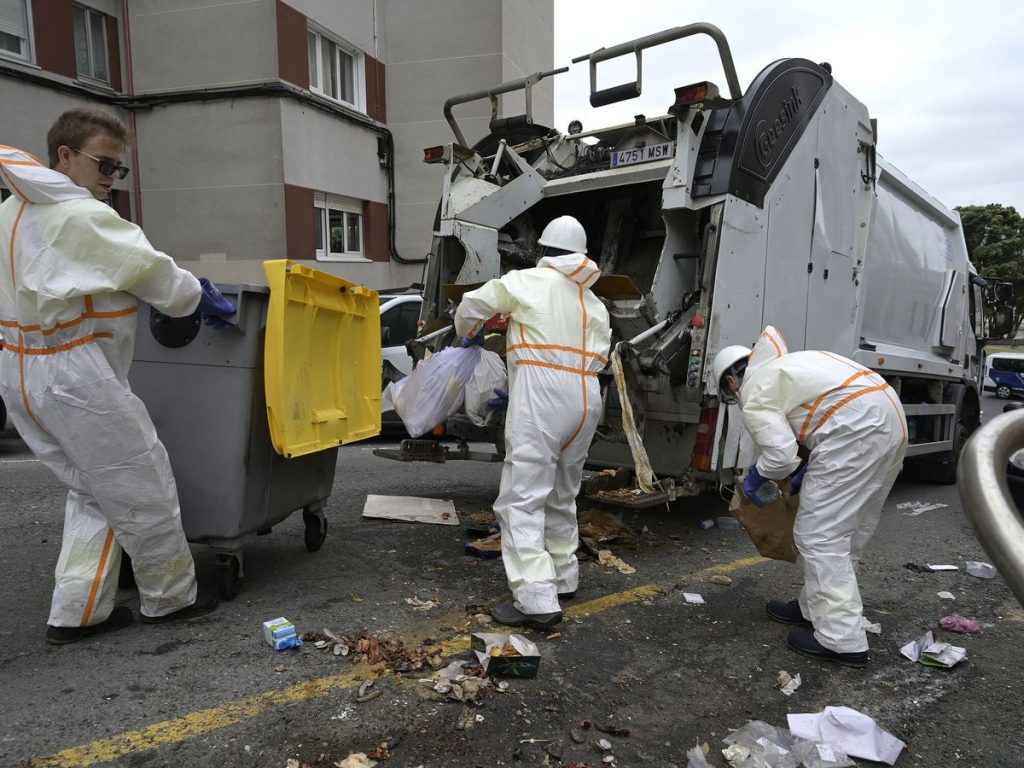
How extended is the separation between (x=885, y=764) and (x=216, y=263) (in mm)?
11026

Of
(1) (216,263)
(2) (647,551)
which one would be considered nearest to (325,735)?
(2) (647,551)

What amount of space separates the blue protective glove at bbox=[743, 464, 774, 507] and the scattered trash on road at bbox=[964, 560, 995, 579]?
6.14 ft

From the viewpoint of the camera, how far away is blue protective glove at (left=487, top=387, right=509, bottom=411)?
4.25m

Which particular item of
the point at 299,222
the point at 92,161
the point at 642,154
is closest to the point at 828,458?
the point at 642,154

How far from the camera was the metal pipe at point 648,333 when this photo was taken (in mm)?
4191

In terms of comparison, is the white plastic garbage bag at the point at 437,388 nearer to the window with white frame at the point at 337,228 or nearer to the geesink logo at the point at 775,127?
the geesink logo at the point at 775,127

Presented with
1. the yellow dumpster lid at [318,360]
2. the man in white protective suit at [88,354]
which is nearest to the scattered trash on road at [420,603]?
the yellow dumpster lid at [318,360]

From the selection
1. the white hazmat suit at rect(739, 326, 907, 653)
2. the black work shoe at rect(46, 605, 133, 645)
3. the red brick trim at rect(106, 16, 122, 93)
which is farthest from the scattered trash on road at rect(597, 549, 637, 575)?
the red brick trim at rect(106, 16, 122, 93)

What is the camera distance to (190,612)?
121 inches

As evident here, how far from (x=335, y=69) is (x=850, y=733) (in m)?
12.8

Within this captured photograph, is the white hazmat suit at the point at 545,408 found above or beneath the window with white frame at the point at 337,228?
beneath

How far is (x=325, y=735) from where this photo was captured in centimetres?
222

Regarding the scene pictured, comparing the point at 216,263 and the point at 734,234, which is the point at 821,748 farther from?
the point at 216,263

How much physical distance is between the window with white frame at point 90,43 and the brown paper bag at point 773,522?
441 inches
